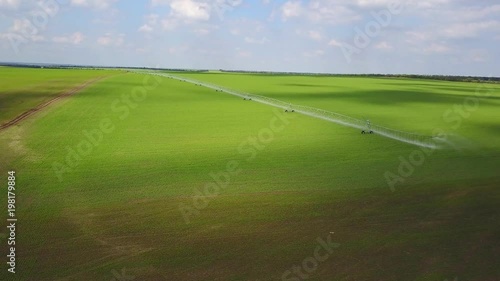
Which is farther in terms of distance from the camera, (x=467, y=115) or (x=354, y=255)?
(x=467, y=115)

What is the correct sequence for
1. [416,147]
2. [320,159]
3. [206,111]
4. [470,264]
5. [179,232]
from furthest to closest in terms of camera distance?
[206,111]
[416,147]
[320,159]
[179,232]
[470,264]

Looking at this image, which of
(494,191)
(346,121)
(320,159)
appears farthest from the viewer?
(346,121)

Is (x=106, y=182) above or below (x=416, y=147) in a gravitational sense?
below

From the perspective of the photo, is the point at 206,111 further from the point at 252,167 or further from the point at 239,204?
the point at 239,204

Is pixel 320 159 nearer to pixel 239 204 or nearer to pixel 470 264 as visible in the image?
pixel 239 204

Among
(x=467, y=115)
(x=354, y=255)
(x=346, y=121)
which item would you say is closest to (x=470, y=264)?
(x=354, y=255)

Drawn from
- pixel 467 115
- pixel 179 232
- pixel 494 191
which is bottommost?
pixel 179 232

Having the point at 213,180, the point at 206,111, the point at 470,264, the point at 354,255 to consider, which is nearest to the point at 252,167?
the point at 213,180
